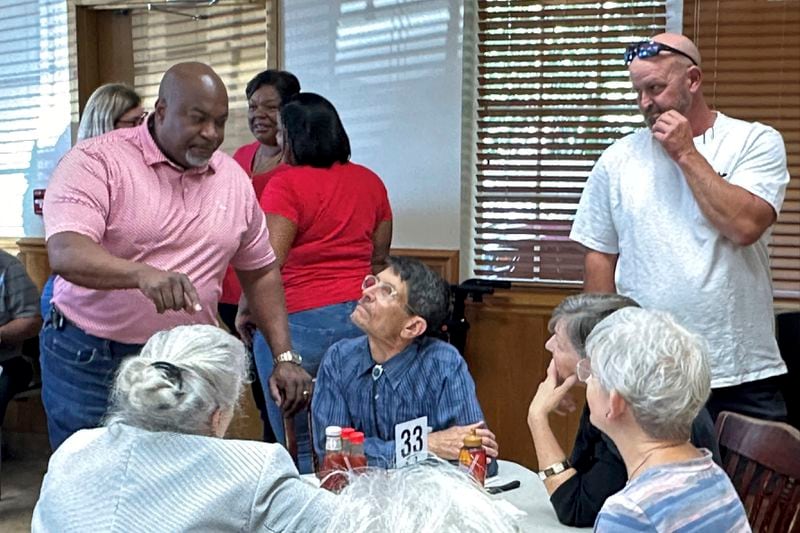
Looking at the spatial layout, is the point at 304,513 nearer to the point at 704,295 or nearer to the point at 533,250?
the point at 704,295

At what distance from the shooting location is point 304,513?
1.46 m

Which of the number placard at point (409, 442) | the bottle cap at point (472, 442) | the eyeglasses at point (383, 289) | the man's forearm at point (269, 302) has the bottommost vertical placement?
the number placard at point (409, 442)

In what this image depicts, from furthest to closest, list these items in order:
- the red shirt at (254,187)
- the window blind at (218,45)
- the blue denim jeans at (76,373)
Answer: the window blind at (218,45) < the red shirt at (254,187) < the blue denim jeans at (76,373)

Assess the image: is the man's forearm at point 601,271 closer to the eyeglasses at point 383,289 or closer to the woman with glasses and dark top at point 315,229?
the eyeglasses at point 383,289

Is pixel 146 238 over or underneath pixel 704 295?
over

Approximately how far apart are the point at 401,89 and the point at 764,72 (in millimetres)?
1427

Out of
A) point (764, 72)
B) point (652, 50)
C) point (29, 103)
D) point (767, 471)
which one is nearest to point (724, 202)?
point (652, 50)

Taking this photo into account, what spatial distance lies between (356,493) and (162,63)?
4.02m

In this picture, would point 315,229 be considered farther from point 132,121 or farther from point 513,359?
point 513,359

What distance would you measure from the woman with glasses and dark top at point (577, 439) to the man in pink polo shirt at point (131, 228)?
80 cm

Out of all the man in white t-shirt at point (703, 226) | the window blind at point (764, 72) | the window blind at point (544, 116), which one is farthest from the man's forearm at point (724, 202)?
the window blind at point (544, 116)

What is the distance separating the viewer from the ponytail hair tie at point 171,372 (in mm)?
1535

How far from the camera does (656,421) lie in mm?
1598

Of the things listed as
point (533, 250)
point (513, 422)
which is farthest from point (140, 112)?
point (513, 422)
